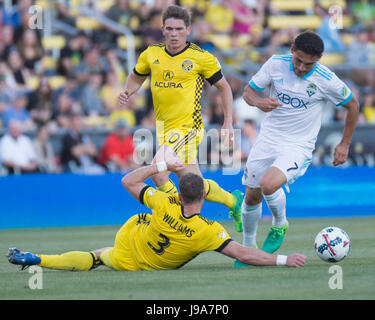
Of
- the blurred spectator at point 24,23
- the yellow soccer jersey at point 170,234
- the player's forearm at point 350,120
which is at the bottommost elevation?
the yellow soccer jersey at point 170,234

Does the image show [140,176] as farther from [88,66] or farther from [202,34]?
[202,34]

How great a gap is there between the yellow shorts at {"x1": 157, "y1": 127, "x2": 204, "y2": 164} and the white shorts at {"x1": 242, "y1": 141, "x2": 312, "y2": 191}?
2.11ft

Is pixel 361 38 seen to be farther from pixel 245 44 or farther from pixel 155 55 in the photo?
pixel 155 55

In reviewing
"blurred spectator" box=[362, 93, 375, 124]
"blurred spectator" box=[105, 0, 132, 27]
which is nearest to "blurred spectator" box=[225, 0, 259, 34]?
"blurred spectator" box=[105, 0, 132, 27]

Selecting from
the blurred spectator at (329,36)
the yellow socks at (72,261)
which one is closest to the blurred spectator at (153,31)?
the blurred spectator at (329,36)

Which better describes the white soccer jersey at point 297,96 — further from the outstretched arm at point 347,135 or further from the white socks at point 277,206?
the white socks at point 277,206

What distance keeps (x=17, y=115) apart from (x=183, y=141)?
24.2 feet

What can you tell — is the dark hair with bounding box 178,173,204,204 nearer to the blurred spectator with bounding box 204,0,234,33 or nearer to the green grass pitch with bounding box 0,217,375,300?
the green grass pitch with bounding box 0,217,375,300

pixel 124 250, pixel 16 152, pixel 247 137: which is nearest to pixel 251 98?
pixel 124 250

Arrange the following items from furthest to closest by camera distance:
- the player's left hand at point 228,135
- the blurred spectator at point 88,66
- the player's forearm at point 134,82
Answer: the blurred spectator at point 88,66 → the player's forearm at point 134,82 → the player's left hand at point 228,135

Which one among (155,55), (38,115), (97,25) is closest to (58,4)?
(97,25)

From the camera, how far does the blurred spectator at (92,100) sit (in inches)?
669

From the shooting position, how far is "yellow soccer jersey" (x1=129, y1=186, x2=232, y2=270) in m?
7.20

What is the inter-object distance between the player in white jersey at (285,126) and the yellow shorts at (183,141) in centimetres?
65
